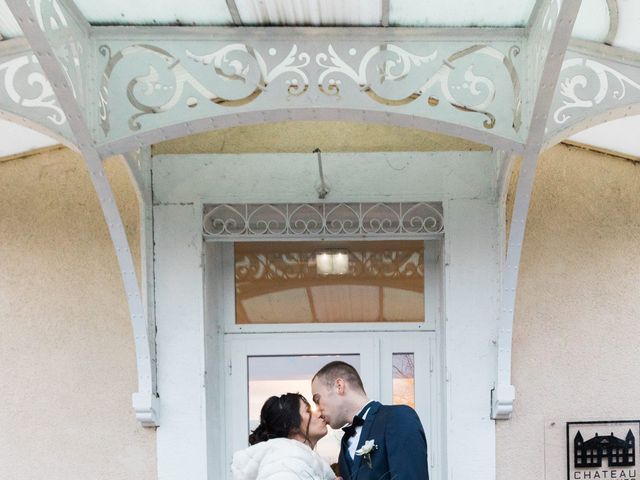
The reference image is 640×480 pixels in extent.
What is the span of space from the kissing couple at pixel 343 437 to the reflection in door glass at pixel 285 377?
1.41 metres

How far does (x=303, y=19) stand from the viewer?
452 centimetres

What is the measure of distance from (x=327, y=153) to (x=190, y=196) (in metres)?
0.84

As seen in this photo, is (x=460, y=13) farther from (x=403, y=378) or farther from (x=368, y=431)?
(x=403, y=378)

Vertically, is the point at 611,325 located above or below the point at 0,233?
below

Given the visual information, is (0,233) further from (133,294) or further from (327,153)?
(327,153)

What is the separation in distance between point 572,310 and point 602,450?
83 centimetres

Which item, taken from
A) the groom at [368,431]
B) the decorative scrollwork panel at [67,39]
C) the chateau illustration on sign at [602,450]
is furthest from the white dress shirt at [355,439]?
the decorative scrollwork panel at [67,39]

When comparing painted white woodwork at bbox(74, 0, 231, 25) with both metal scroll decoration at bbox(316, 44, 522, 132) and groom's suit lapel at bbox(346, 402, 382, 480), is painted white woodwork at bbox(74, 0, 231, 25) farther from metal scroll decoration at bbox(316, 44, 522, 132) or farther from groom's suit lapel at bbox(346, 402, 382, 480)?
groom's suit lapel at bbox(346, 402, 382, 480)

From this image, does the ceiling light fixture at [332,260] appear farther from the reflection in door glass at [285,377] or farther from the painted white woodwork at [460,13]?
the painted white woodwork at [460,13]

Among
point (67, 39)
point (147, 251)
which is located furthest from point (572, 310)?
point (67, 39)

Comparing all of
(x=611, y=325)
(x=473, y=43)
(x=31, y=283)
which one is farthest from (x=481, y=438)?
(x=31, y=283)

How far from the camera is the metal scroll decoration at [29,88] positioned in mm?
4430

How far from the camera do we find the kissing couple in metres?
3.92

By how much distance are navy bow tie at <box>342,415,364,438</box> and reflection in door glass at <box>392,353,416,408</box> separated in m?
1.65
